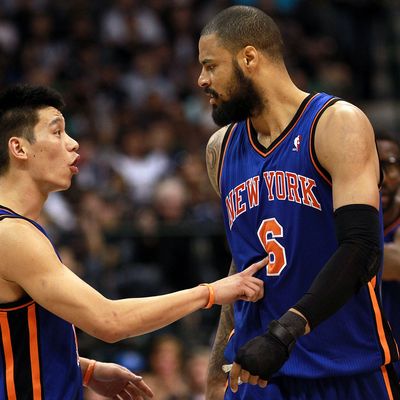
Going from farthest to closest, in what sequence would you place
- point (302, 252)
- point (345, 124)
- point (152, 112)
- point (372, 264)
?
point (152, 112) → point (302, 252) → point (345, 124) → point (372, 264)

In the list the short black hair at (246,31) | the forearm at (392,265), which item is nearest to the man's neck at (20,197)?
the short black hair at (246,31)

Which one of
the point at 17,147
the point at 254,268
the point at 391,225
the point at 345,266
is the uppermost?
the point at 17,147

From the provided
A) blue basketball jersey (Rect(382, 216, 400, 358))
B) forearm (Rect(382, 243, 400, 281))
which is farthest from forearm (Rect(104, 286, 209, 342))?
blue basketball jersey (Rect(382, 216, 400, 358))

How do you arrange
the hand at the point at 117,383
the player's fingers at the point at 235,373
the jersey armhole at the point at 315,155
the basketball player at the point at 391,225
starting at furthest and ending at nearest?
the basketball player at the point at 391,225 → the hand at the point at 117,383 → the jersey armhole at the point at 315,155 → the player's fingers at the point at 235,373

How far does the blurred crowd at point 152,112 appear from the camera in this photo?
9.38 meters

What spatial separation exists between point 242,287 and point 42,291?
92 centimetres

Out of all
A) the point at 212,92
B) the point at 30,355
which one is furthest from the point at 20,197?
the point at 212,92

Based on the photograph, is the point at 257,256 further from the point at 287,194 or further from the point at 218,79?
the point at 218,79

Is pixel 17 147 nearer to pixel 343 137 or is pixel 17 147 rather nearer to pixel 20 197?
pixel 20 197

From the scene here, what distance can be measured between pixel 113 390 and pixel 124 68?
29.3 feet

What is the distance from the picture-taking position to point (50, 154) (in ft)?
14.6

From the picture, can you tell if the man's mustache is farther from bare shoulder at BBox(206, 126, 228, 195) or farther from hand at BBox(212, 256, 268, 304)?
hand at BBox(212, 256, 268, 304)

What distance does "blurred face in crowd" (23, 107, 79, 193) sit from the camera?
4.43 metres

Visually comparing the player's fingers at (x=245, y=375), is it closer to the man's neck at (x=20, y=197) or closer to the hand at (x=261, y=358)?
the hand at (x=261, y=358)
